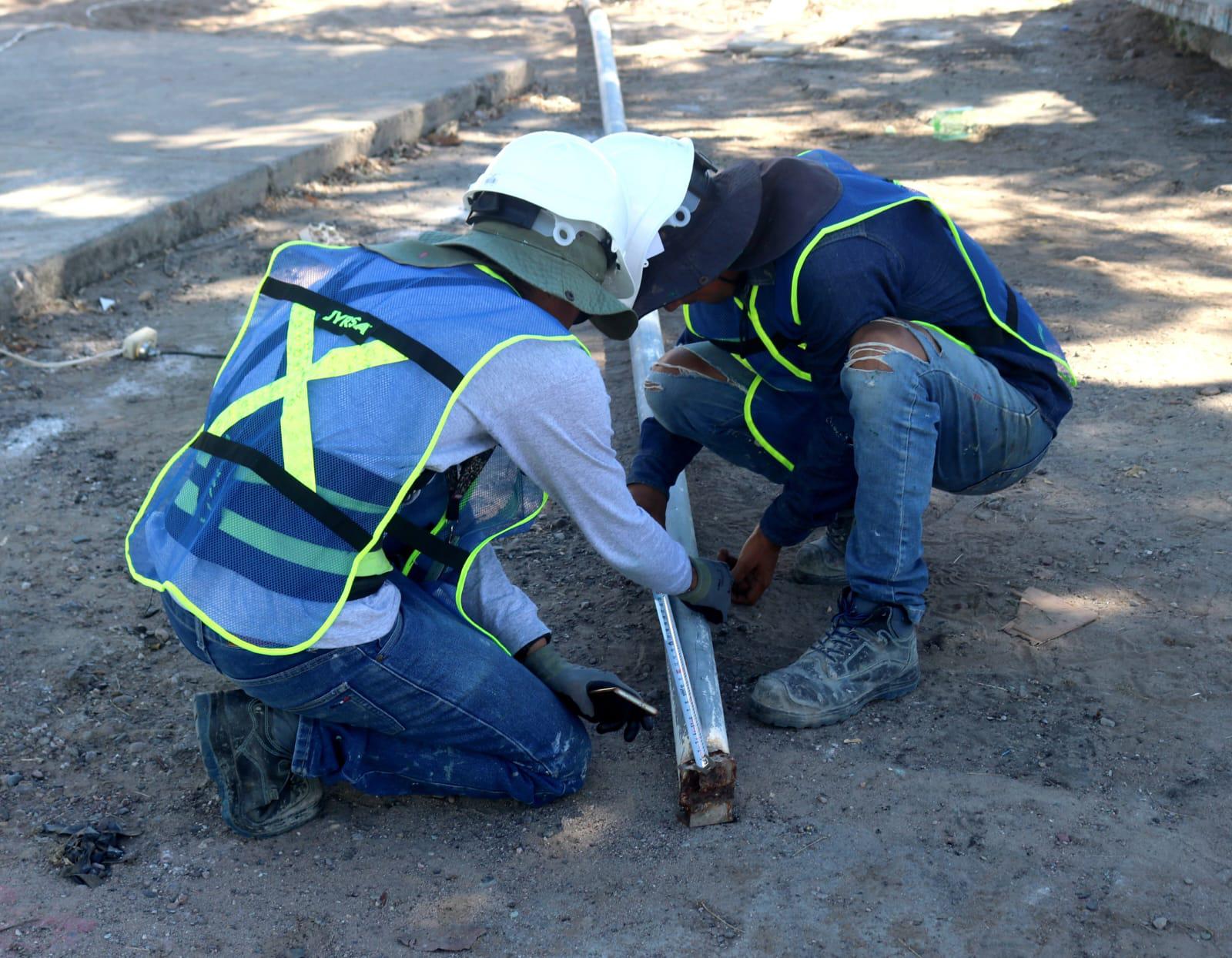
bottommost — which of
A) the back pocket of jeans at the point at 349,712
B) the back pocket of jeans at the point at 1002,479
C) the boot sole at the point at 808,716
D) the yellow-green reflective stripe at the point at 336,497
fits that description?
the boot sole at the point at 808,716

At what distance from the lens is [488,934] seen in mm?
2096

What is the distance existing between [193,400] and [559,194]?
2.62 m

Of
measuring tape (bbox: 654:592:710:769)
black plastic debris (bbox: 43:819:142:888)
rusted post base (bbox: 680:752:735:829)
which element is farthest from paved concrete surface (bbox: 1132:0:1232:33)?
black plastic debris (bbox: 43:819:142:888)

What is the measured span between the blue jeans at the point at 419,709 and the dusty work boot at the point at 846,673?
0.45 meters

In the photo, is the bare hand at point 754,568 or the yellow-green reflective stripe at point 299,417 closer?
the yellow-green reflective stripe at point 299,417

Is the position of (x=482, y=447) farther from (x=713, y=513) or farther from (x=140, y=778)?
(x=713, y=513)

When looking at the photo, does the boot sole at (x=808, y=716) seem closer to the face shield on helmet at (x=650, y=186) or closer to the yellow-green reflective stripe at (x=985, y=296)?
the yellow-green reflective stripe at (x=985, y=296)

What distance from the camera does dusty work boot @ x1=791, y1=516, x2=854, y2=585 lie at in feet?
10.4

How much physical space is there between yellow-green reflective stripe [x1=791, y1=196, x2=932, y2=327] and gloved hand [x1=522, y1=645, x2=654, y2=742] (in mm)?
868

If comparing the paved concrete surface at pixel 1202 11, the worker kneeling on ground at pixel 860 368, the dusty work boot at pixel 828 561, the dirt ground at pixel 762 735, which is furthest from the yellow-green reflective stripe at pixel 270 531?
the paved concrete surface at pixel 1202 11

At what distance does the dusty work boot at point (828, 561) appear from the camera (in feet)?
10.4

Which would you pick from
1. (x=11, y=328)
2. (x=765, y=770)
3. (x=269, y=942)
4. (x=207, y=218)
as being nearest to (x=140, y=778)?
(x=269, y=942)

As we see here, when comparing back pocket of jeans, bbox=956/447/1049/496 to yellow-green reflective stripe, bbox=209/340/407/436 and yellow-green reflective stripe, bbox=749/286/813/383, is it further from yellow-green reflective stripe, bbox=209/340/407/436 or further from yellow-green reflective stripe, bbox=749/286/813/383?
yellow-green reflective stripe, bbox=209/340/407/436

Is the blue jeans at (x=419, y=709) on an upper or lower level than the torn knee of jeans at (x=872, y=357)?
lower
